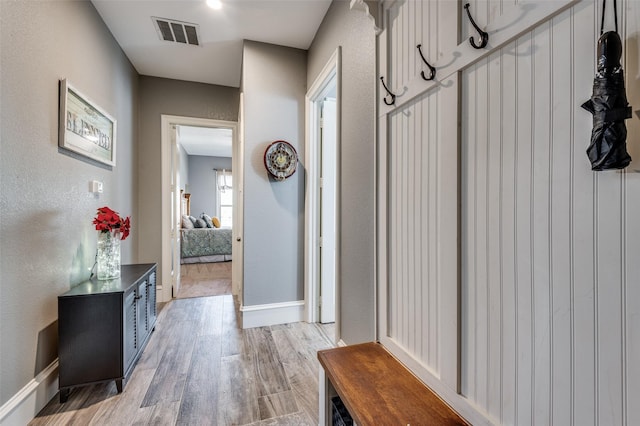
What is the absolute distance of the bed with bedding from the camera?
6121 mm

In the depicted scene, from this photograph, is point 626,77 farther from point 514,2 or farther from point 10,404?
point 10,404

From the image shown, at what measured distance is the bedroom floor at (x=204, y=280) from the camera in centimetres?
397

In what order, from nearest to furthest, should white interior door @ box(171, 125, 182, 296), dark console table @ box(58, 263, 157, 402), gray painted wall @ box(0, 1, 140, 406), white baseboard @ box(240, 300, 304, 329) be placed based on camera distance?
gray painted wall @ box(0, 1, 140, 406), dark console table @ box(58, 263, 157, 402), white baseboard @ box(240, 300, 304, 329), white interior door @ box(171, 125, 182, 296)

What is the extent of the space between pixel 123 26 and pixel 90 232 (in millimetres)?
1861

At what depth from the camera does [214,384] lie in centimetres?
187

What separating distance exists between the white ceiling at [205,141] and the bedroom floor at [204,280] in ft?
8.22

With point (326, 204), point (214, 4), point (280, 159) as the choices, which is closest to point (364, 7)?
point (214, 4)

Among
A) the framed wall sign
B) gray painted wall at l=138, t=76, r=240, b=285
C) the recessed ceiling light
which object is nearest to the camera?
the framed wall sign

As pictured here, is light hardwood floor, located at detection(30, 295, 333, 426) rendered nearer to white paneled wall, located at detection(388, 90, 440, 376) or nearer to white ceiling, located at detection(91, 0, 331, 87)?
white paneled wall, located at detection(388, 90, 440, 376)

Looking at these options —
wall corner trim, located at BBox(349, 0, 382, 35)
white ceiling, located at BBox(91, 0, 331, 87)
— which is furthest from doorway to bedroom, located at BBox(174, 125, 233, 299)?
wall corner trim, located at BBox(349, 0, 382, 35)

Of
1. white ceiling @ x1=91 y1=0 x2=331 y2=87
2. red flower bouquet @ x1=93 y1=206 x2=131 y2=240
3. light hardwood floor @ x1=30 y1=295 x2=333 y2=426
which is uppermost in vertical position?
white ceiling @ x1=91 y1=0 x2=331 y2=87

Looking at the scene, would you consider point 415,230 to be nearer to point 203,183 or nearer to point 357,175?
point 357,175

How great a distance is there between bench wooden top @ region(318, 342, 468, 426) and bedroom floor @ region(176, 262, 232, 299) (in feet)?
10.2

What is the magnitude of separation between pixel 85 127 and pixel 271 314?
2188mm
